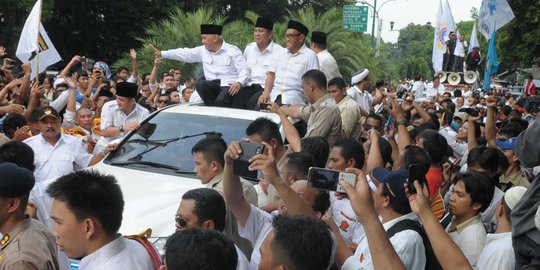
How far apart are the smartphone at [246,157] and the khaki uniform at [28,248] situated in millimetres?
1127

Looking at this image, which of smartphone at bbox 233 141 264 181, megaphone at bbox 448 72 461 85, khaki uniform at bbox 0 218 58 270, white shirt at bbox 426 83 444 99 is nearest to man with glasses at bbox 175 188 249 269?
smartphone at bbox 233 141 264 181

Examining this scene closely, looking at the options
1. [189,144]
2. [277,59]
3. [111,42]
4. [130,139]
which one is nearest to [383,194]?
[189,144]

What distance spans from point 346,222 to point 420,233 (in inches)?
47.9

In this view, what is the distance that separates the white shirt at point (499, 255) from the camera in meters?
3.91

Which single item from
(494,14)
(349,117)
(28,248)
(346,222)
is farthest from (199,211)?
(494,14)

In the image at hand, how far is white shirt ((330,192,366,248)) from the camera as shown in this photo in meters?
4.86

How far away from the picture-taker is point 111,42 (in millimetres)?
34281

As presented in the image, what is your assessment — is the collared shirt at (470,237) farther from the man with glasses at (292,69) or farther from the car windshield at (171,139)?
the man with glasses at (292,69)

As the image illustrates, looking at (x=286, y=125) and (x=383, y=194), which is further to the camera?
(x=286, y=125)

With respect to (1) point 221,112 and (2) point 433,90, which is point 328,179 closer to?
(1) point 221,112

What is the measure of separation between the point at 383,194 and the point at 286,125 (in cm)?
253

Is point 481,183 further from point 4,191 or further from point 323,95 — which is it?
point 4,191

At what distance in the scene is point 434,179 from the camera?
238 inches

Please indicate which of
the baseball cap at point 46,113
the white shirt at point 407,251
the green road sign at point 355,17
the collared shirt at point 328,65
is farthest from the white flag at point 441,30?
the white shirt at point 407,251
